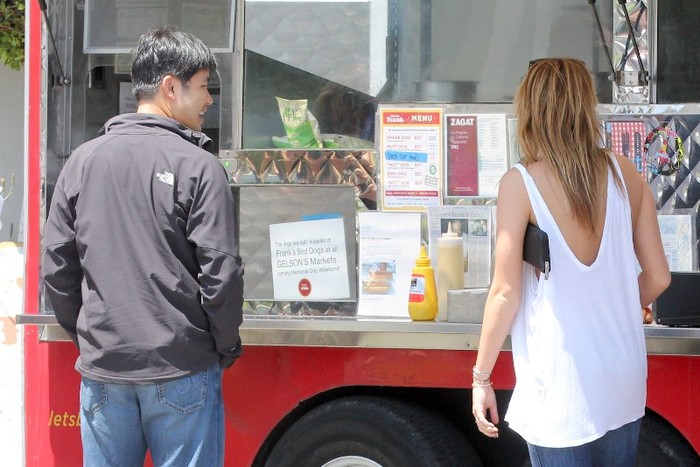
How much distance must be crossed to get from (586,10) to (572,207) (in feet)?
4.95

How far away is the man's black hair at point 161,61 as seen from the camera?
2.74 meters

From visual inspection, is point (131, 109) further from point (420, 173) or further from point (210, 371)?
point (210, 371)

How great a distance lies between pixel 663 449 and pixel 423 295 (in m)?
0.96

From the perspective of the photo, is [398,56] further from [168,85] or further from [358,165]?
[168,85]

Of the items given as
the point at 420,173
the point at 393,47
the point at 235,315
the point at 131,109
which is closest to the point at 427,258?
the point at 420,173

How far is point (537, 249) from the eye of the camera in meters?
2.40

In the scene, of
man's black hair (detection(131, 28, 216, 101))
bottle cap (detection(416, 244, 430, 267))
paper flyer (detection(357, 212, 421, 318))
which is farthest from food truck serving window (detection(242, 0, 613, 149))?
man's black hair (detection(131, 28, 216, 101))

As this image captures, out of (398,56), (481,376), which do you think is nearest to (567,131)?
(481,376)

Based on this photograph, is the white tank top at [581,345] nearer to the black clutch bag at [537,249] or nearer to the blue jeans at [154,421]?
the black clutch bag at [537,249]

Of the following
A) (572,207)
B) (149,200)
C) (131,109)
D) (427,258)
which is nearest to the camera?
(572,207)

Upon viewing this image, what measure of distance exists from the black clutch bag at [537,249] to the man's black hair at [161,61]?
41.1 inches

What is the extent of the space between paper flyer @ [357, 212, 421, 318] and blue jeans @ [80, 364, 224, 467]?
105 centimetres

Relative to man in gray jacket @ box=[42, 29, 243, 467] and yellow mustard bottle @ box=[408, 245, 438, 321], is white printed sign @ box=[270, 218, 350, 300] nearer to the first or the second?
yellow mustard bottle @ box=[408, 245, 438, 321]

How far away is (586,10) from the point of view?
3.68m
